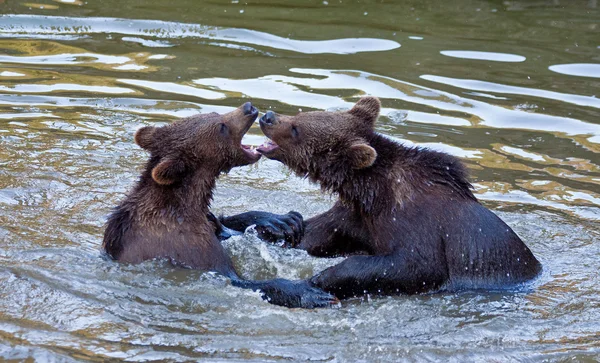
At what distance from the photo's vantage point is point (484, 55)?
46.8 ft

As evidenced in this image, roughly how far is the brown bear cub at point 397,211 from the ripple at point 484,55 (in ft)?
20.4

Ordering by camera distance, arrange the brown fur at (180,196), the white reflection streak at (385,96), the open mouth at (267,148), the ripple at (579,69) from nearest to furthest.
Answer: the brown fur at (180,196) → the open mouth at (267,148) → the white reflection streak at (385,96) → the ripple at (579,69)

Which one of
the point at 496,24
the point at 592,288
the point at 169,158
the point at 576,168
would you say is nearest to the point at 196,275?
the point at 169,158

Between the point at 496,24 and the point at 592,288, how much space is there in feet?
27.7

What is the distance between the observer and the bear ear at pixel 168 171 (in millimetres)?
7746

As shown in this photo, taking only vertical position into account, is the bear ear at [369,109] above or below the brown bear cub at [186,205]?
above

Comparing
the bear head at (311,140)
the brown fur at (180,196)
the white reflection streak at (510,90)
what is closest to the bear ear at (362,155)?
the bear head at (311,140)

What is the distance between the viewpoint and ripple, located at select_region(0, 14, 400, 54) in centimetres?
1452

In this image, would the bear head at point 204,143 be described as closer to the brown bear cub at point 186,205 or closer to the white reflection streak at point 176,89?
the brown bear cub at point 186,205

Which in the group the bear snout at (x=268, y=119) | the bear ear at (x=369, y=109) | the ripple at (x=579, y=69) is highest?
the bear ear at (x=369, y=109)

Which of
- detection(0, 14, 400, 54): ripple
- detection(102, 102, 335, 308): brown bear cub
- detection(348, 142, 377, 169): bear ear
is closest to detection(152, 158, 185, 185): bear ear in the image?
detection(102, 102, 335, 308): brown bear cub

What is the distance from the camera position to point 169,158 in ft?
26.3

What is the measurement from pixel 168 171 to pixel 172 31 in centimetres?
753

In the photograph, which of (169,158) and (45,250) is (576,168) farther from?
(45,250)
